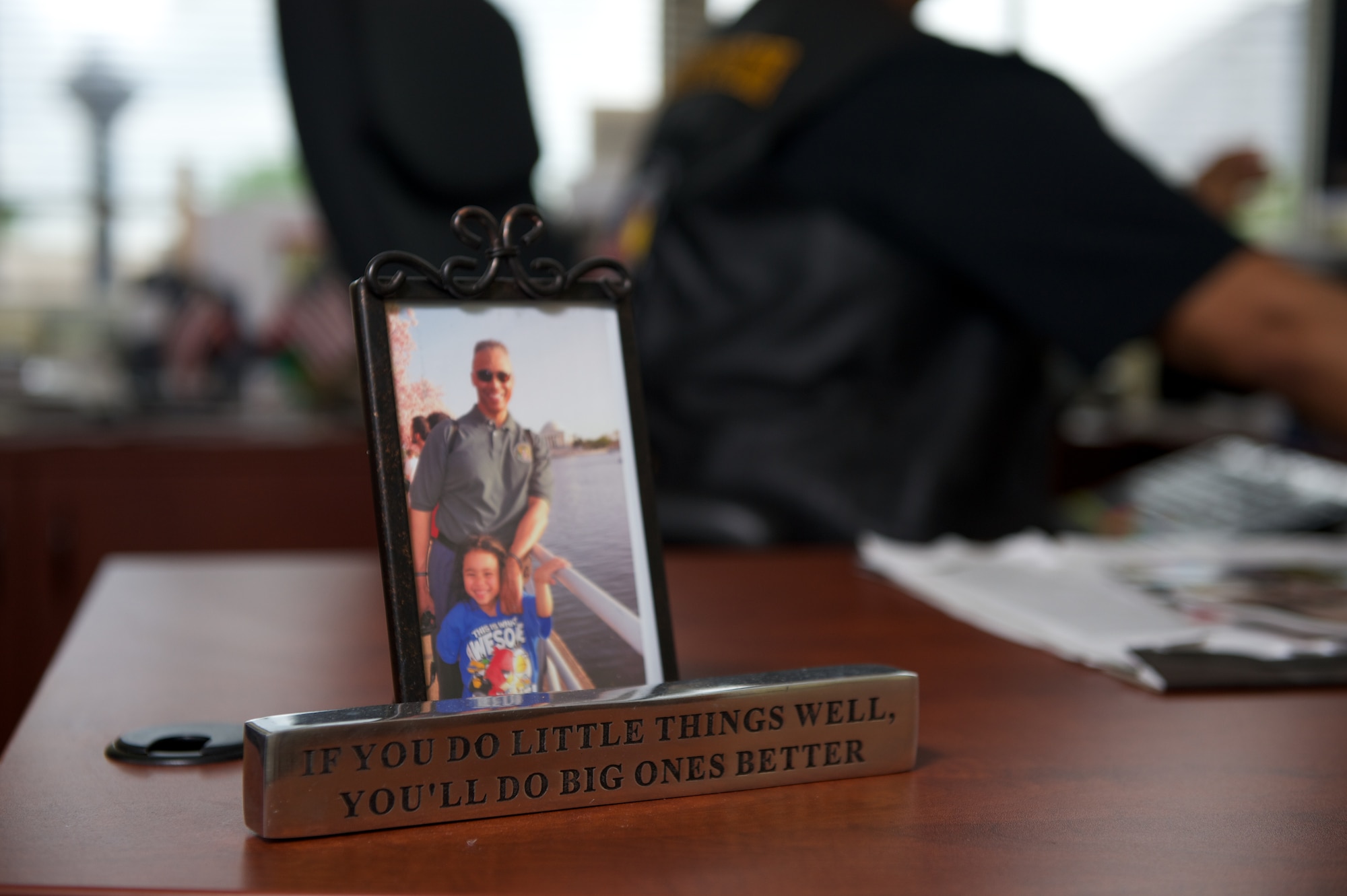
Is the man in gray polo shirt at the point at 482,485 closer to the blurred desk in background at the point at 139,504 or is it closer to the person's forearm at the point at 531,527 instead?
the person's forearm at the point at 531,527

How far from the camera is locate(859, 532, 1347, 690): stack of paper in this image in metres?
0.51

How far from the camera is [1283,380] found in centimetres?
97

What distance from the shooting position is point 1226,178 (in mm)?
2025

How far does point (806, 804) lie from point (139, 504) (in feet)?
5.31

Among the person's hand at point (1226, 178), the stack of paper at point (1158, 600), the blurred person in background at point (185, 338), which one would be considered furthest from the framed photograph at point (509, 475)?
the blurred person in background at point (185, 338)

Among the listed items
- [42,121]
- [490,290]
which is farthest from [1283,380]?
[42,121]

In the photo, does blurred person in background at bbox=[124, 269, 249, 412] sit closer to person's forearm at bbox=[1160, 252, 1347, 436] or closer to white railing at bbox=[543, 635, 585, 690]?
person's forearm at bbox=[1160, 252, 1347, 436]

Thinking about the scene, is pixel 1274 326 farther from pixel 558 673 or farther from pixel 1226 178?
pixel 1226 178

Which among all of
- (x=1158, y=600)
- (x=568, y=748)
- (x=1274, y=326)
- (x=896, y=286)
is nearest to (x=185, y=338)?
(x=896, y=286)

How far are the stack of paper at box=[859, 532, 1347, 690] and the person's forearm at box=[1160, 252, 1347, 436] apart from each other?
0.13 m

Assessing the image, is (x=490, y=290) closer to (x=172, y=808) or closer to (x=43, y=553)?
(x=172, y=808)

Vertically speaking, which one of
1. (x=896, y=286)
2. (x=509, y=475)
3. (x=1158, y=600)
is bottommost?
(x=1158, y=600)

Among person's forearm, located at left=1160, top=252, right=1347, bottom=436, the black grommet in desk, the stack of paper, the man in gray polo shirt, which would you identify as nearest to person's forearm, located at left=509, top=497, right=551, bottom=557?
the man in gray polo shirt

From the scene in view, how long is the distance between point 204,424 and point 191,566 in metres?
1.26
